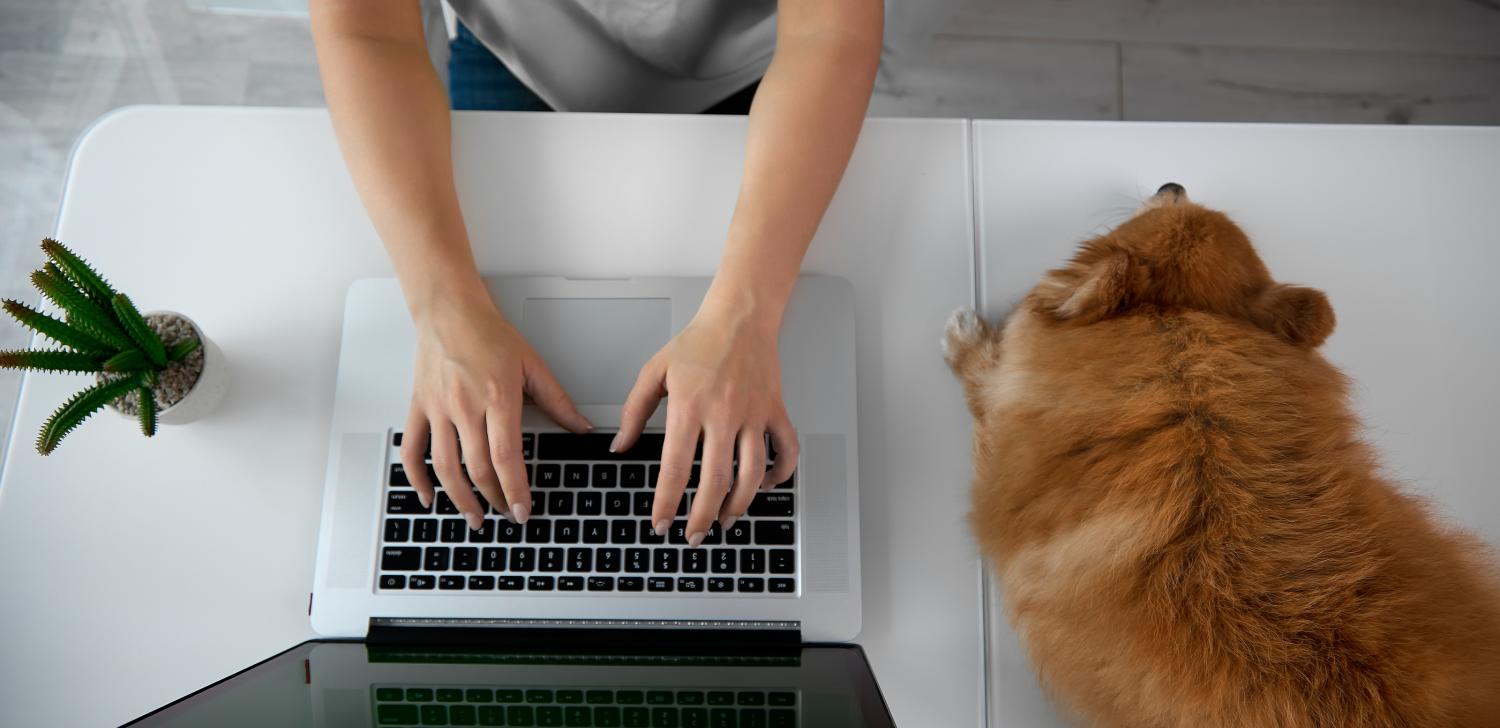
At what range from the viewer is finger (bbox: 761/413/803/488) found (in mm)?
707

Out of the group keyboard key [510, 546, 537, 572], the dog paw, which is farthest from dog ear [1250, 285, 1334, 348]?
keyboard key [510, 546, 537, 572]

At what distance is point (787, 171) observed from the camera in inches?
29.4

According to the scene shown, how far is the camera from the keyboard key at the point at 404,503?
0.73 metres

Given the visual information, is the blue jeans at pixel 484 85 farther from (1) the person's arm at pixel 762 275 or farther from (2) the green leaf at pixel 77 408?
(2) the green leaf at pixel 77 408

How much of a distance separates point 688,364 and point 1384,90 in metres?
1.77

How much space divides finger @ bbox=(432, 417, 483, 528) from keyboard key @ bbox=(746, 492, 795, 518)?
0.77 feet

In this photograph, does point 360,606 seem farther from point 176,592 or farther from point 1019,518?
point 1019,518

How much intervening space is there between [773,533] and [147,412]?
533 mm

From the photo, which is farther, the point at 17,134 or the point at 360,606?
the point at 17,134

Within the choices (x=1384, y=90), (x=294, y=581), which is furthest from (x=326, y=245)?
(x=1384, y=90)

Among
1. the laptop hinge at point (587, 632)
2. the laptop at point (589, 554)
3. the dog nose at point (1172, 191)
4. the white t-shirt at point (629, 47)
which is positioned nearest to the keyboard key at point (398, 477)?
the laptop at point (589, 554)

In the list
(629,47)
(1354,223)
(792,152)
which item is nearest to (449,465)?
(792,152)

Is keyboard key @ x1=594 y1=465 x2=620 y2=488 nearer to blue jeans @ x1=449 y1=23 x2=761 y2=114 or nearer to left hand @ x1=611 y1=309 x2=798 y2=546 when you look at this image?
left hand @ x1=611 y1=309 x2=798 y2=546

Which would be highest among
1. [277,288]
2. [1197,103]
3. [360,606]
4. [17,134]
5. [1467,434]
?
[1197,103]
